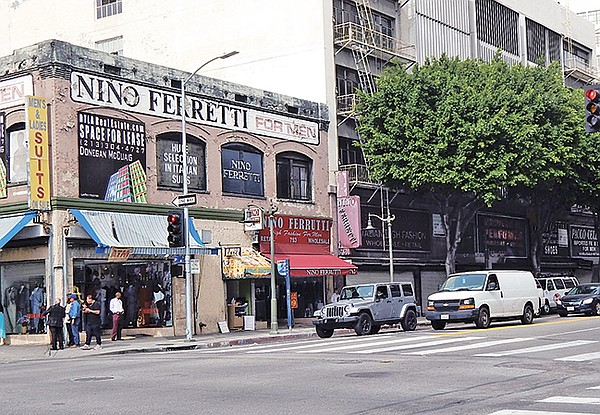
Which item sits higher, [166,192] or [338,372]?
[166,192]

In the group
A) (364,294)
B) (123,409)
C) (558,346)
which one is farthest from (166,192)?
(123,409)

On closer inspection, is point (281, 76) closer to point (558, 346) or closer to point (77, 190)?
point (77, 190)

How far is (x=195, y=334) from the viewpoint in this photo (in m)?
34.2

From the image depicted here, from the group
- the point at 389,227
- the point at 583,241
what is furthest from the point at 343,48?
the point at 583,241

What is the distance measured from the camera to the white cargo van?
96.0 feet

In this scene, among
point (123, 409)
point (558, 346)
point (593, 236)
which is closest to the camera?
point (123, 409)

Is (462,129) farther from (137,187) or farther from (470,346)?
(470,346)

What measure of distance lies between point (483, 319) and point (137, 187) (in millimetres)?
12890

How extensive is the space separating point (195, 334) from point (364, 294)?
7695mm

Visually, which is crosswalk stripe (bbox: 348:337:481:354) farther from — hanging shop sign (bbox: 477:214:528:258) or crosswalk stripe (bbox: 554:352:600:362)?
hanging shop sign (bbox: 477:214:528:258)

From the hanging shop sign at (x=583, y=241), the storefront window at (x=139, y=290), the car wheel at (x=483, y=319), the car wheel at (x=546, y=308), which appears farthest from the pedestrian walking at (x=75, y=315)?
the hanging shop sign at (x=583, y=241)

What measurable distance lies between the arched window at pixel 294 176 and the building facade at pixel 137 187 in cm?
9

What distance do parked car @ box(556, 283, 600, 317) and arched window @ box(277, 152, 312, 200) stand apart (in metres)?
11.8

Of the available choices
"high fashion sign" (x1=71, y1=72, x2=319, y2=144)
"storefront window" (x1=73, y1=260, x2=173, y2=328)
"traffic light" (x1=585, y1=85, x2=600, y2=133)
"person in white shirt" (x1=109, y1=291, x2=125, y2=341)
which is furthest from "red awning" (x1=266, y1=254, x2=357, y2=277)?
"traffic light" (x1=585, y1=85, x2=600, y2=133)
